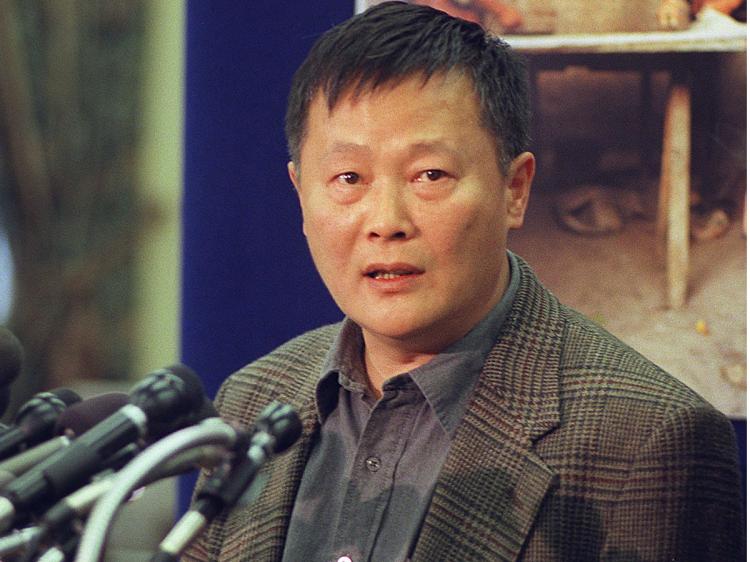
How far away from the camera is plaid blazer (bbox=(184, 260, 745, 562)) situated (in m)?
1.64

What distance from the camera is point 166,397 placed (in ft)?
3.89

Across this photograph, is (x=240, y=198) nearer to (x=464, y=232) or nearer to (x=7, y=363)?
(x=464, y=232)

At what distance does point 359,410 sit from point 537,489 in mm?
337

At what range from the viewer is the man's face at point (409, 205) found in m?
1.68

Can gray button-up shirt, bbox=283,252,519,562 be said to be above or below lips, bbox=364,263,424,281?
below

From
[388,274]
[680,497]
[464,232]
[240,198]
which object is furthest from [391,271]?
[240,198]

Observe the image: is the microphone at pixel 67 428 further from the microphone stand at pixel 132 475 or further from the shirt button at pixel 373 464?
the shirt button at pixel 373 464

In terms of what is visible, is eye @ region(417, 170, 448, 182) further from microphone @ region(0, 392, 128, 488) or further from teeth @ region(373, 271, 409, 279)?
microphone @ region(0, 392, 128, 488)

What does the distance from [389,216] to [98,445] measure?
0.62 meters

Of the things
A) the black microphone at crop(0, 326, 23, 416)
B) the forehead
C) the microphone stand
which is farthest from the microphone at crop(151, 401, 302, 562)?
the forehead

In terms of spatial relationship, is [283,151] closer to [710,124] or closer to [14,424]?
[710,124]

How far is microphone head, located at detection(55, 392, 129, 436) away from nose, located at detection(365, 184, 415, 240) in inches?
18.9

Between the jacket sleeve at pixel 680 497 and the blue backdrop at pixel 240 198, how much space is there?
0.92 meters

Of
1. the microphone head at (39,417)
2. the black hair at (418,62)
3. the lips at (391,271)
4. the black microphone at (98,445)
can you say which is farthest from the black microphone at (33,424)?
the black hair at (418,62)
